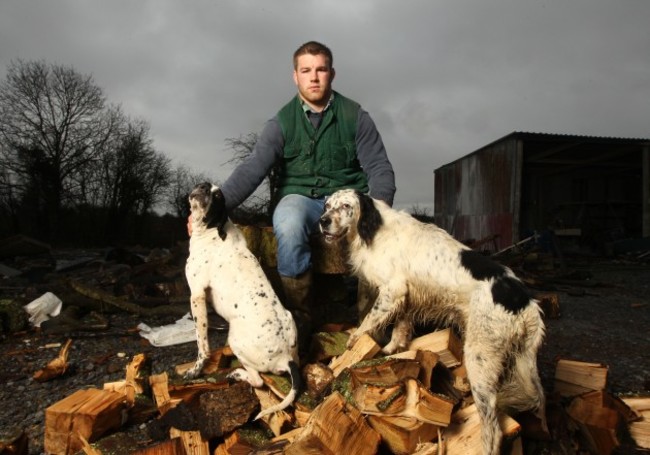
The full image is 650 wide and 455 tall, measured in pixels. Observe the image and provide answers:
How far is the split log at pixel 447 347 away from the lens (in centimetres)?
290

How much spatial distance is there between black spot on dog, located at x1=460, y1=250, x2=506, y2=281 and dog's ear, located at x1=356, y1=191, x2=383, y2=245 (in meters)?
0.76

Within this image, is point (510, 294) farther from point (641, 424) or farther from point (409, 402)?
point (641, 424)

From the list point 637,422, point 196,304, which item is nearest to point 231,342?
point 196,304

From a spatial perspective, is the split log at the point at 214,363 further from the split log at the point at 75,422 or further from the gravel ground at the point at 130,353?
the split log at the point at 75,422

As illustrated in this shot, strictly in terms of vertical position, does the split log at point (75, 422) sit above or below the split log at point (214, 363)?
below

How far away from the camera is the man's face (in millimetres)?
3881

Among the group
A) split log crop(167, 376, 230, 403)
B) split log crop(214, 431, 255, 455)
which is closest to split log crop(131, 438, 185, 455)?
split log crop(214, 431, 255, 455)

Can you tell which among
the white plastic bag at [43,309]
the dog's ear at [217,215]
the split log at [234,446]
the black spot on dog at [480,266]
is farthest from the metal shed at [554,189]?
the split log at [234,446]

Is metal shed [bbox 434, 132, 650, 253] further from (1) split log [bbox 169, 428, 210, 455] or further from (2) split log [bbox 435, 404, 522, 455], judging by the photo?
(1) split log [bbox 169, 428, 210, 455]

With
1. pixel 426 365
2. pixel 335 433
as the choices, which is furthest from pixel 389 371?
pixel 335 433

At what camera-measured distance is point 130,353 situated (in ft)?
15.8

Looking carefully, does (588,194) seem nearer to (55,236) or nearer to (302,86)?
(302,86)

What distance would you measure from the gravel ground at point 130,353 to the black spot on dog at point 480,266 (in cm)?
141

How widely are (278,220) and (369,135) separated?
4.25 feet
